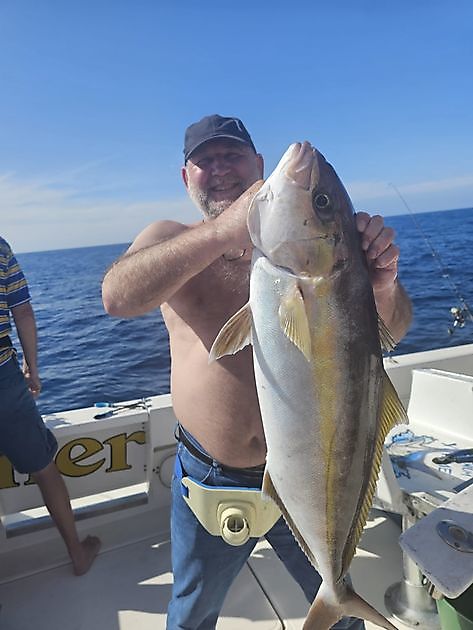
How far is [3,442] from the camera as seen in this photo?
9.78ft

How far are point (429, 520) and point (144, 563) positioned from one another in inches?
87.2

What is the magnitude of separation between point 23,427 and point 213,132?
1.96 m

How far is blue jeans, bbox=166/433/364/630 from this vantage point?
210 cm

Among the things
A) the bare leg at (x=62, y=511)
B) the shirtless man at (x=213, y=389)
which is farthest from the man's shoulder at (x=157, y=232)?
the bare leg at (x=62, y=511)

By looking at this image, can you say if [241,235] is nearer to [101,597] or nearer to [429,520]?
[429,520]

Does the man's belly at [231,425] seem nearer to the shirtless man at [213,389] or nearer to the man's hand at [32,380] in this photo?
the shirtless man at [213,389]

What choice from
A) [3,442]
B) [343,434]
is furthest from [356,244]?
[3,442]

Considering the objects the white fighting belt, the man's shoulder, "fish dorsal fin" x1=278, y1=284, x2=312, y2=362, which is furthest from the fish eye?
the white fighting belt

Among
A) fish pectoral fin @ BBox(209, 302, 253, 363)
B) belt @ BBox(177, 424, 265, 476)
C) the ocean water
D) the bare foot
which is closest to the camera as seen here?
fish pectoral fin @ BBox(209, 302, 253, 363)

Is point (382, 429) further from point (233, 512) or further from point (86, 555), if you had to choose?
point (86, 555)

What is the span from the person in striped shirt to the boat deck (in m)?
0.17

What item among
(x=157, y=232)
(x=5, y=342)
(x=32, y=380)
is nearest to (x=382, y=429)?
(x=157, y=232)

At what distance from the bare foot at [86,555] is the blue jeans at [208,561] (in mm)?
1306

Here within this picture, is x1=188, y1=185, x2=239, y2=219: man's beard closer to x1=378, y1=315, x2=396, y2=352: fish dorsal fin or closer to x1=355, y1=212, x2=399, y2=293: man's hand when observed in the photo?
x1=355, y1=212, x2=399, y2=293: man's hand
